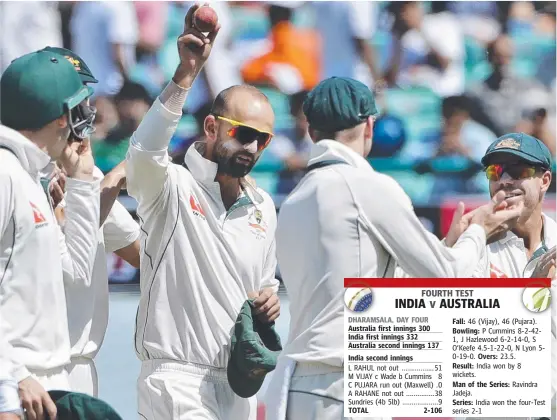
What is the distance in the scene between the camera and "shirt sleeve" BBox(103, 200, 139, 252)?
613 cm

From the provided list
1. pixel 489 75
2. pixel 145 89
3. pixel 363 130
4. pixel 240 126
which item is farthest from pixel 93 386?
pixel 489 75

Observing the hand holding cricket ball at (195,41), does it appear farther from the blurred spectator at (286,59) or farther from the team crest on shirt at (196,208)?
the blurred spectator at (286,59)

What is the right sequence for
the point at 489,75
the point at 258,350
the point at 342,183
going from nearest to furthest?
the point at 342,183
the point at 258,350
the point at 489,75

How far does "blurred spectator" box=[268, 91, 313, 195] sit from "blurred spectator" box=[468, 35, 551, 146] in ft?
3.24

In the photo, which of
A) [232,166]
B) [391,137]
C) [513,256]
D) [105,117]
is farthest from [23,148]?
[391,137]

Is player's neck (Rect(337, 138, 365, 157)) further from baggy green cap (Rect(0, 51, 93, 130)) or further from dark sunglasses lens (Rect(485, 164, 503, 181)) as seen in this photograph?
dark sunglasses lens (Rect(485, 164, 503, 181))

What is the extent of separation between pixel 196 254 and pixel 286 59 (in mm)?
2159

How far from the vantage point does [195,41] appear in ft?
17.8

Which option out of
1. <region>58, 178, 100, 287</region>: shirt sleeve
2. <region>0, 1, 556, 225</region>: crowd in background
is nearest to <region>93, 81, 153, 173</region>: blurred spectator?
<region>0, 1, 556, 225</region>: crowd in background

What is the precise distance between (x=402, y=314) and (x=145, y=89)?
2809mm

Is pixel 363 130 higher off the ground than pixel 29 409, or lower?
higher

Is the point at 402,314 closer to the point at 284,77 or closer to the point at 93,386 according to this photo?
the point at 93,386

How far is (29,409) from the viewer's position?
4266 millimetres

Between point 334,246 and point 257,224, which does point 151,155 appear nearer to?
point 257,224
